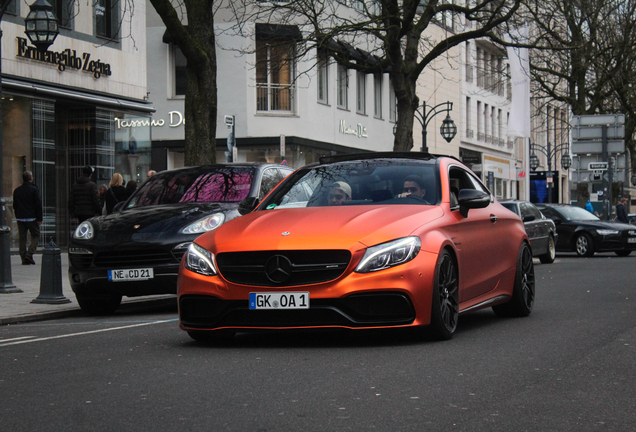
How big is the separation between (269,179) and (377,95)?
33873 millimetres

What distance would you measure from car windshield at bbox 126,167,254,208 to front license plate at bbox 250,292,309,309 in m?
4.76

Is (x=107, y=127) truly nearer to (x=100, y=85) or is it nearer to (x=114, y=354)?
(x=100, y=85)

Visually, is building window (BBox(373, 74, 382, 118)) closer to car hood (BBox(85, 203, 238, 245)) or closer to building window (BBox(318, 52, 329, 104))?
building window (BBox(318, 52, 329, 104))

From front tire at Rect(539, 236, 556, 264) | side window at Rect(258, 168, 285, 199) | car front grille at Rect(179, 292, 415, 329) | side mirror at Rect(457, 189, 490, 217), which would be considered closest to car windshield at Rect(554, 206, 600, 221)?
front tire at Rect(539, 236, 556, 264)

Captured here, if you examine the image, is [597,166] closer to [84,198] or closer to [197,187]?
[84,198]

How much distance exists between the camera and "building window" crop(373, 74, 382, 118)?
149 ft

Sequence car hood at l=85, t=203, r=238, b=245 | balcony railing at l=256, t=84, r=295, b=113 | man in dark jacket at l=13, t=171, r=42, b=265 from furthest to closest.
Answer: balcony railing at l=256, t=84, r=295, b=113 → man in dark jacket at l=13, t=171, r=42, b=265 → car hood at l=85, t=203, r=238, b=245

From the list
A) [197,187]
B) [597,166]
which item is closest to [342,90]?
[597,166]

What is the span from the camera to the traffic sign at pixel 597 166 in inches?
1497

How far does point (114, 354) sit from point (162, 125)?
1247 inches

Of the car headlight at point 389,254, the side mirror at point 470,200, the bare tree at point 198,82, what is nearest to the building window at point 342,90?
the bare tree at point 198,82

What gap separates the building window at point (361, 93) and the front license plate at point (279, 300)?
36.6 meters

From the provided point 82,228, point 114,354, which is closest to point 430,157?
point 114,354

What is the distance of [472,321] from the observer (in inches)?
374
